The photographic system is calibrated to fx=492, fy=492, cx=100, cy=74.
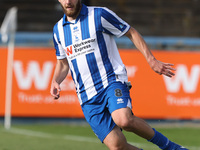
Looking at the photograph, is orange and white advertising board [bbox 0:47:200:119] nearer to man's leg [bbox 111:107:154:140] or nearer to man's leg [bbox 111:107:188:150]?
man's leg [bbox 111:107:188:150]

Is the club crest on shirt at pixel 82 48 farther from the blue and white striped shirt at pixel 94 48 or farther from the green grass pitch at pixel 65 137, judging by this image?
the green grass pitch at pixel 65 137

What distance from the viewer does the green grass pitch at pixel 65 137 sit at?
834 centimetres

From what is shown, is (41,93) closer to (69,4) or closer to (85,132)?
(85,132)

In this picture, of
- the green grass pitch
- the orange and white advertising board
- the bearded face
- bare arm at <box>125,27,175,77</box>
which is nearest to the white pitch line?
the green grass pitch

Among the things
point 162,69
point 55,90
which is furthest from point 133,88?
point 162,69

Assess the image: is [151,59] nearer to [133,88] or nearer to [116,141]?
[116,141]

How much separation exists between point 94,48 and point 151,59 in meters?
0.66

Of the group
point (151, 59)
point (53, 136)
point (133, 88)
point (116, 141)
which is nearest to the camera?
point (151, 59)

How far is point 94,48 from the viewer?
5133 millimetres

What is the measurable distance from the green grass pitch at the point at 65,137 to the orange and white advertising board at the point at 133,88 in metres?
0.38

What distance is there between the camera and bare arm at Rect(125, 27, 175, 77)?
466 centimetres

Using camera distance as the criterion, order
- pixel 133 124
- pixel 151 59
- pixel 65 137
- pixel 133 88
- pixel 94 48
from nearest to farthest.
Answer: pixel 151 59 < pixel 133 124 < pixel 94 48 < pixel 65 137 < pixel 133 88

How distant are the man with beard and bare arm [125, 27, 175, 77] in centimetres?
1

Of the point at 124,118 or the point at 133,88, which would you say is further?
the point at 133,88
